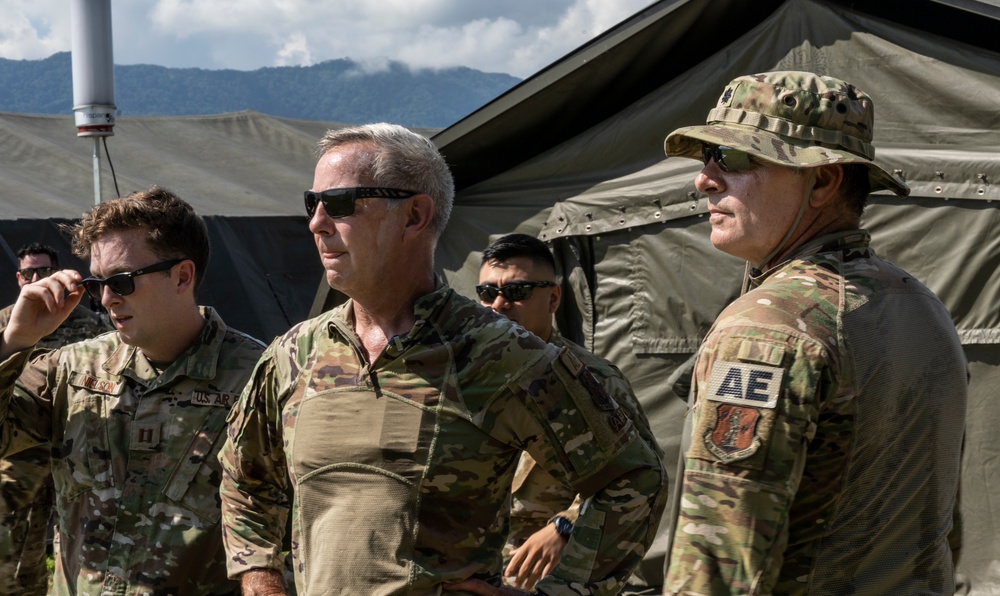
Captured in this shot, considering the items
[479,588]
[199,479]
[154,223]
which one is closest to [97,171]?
[154,223]

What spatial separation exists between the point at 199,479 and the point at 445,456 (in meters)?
1.10

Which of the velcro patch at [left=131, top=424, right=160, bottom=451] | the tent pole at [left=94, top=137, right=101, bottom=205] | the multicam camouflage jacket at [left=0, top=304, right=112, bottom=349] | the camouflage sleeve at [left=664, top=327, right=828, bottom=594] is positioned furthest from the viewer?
the multicam camouflage jacket at [left=0, top=304, right=112, bottom=349]

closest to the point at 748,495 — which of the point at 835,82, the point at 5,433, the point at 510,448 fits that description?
the point at 510,448

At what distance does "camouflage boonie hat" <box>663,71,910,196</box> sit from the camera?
2.06 metres

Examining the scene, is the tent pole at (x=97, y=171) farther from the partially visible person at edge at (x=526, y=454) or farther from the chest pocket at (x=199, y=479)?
the chest pocket at (x=199, y=479)

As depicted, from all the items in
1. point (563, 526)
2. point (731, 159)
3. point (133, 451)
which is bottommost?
point (563, 526)

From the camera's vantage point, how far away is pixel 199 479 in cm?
310

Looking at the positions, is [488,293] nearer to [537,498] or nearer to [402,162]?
[537,498]

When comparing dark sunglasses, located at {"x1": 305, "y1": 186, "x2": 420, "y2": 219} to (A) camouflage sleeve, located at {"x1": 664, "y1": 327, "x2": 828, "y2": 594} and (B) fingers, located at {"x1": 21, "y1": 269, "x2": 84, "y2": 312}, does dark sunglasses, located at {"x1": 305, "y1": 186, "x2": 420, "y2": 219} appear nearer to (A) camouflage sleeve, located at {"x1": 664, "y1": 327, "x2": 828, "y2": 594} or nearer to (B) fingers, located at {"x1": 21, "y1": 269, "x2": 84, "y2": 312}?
(A) camouflage sleeve, located at {"x1": 664, "y1": 327, "x2": 828, "y2": 594}

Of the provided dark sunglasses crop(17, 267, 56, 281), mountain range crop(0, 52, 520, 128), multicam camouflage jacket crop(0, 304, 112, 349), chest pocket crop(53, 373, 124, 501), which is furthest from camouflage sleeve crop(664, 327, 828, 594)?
mountain range crop(0, 52, 520, 128)

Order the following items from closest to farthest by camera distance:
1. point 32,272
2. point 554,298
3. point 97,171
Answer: point 554,298 → point 97,171 → point 32,272

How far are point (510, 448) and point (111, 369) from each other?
152 cm

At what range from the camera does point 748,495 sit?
179cm

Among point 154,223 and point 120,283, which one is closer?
point 120,283
